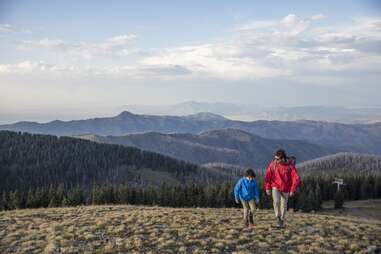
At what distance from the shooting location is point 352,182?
113m

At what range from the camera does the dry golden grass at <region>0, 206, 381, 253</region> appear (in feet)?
65.5

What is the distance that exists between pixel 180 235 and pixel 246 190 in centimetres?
A: 441

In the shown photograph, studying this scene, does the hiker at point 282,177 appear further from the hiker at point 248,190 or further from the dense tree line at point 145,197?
the dense tree line at point 145,197

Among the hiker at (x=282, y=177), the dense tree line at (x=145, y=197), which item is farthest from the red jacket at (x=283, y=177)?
the dense tree line at (x=145, y=197)

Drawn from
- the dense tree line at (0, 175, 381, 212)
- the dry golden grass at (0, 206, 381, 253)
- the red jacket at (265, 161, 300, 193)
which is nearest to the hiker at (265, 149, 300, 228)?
the red jacket at (265, 161, 300, 193)

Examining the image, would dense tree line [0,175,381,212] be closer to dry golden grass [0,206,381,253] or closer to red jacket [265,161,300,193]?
dry golden grass [0,206,381,253]

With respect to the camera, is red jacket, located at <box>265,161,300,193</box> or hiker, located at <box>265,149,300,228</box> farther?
red jacket, located at <box>265,161,300,193</box>

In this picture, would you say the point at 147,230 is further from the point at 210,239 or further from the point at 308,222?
the point at 308,222

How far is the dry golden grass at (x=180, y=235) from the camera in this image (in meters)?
20.0

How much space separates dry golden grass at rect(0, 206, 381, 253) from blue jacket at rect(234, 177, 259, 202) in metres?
1.82

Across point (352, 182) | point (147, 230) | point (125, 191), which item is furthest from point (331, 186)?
point (147, 230)

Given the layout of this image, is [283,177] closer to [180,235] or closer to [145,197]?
[180,235]

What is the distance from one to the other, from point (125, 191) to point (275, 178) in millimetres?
58266

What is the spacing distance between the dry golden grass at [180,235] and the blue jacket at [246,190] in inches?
71.5
